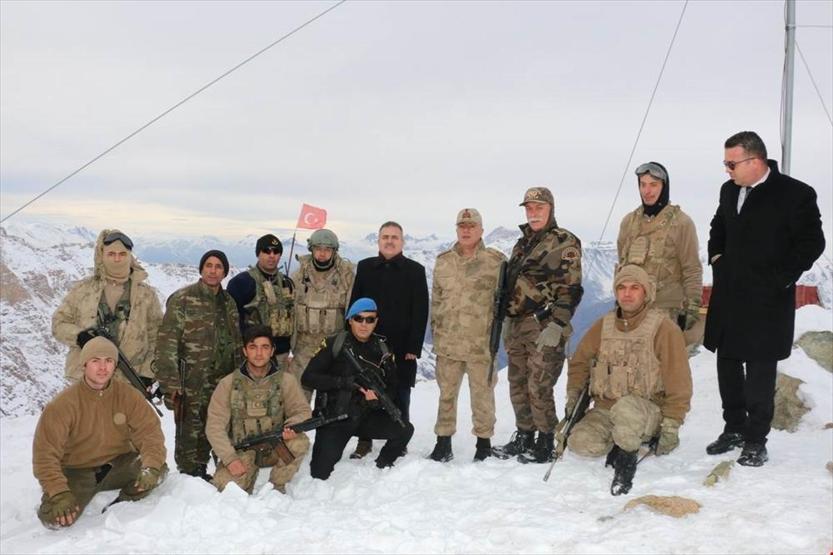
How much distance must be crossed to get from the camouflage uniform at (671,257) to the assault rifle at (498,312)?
121 centimetres

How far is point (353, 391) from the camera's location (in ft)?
22.8

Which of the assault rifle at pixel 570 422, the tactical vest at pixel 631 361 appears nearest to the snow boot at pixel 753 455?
the tactical vest at pixel 631 361

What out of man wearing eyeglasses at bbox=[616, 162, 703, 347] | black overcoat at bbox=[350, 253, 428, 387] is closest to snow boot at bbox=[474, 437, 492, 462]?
black overcoat at bbox=[350, 253, 428, 387]

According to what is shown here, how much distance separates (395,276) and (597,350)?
2396 mm

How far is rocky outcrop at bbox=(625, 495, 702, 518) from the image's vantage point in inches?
198

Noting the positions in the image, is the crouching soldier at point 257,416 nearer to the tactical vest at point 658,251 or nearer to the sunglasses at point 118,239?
the sunglasses at point 118,239

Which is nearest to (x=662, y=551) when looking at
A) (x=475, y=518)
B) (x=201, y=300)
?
(x=475, y=518)

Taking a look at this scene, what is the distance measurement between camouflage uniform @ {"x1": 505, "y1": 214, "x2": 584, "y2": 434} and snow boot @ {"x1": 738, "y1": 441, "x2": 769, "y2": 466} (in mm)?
1777

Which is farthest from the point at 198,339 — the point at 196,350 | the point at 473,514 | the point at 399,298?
the point at 473,514

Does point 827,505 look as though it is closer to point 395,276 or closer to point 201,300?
point 395,276

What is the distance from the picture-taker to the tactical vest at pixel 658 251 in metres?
6.50

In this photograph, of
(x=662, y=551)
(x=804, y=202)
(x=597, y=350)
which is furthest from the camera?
(x=597, y=350)

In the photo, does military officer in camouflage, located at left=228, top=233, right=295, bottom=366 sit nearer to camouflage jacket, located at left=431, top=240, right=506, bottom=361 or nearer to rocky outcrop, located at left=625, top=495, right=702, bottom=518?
camouflage jacket, located at left=431, top=240, right=506, bottom=361

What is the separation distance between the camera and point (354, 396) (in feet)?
23.0
